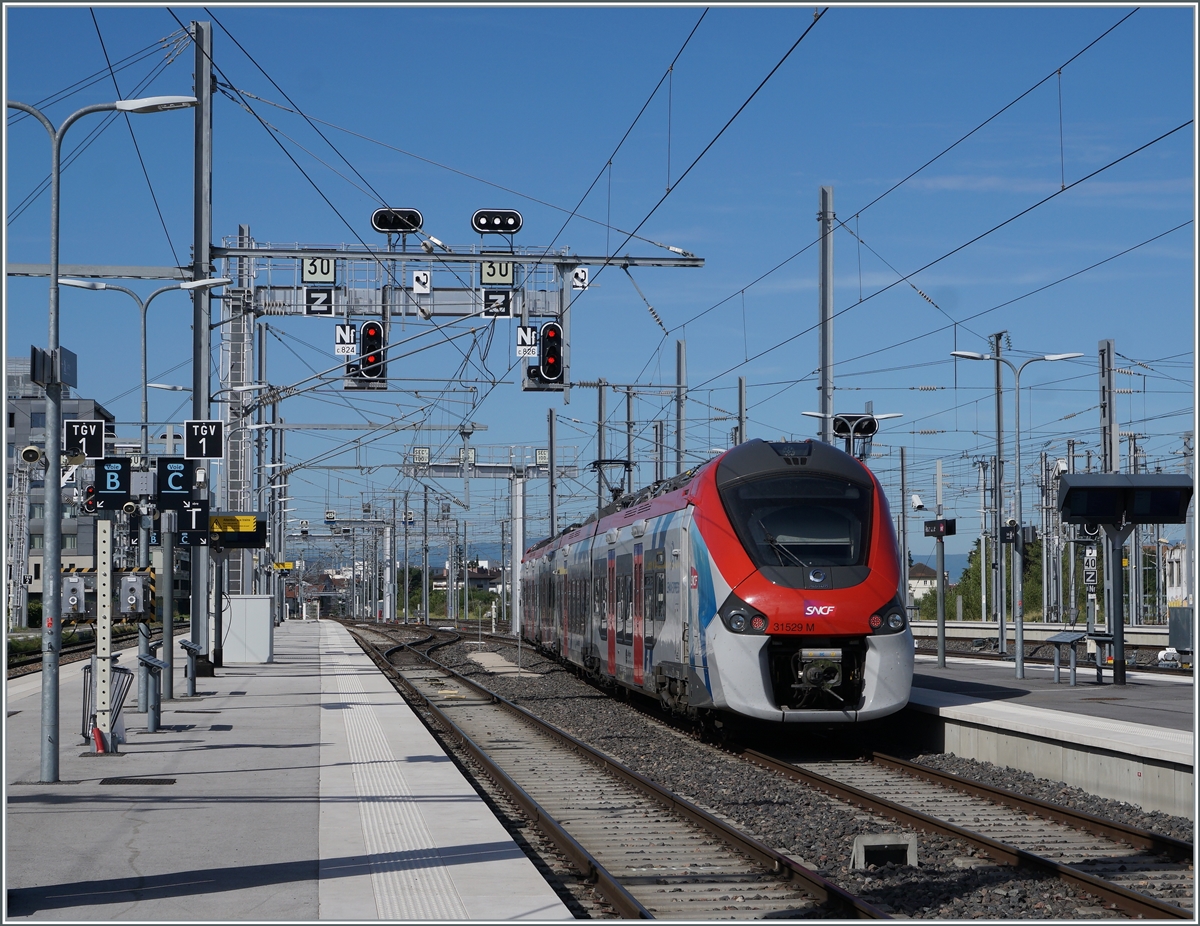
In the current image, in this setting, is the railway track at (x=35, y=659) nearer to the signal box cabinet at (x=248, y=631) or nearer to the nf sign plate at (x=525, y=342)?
the signal box cabinet at (x=248, y=631)

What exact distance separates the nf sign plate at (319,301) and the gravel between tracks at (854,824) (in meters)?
10.5

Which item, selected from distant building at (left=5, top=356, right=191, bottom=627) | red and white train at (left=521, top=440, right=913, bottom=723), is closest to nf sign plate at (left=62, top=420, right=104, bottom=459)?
red and white train at (left=521, top=440, right=913, bottom=723)

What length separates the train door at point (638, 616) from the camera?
20.2 meters

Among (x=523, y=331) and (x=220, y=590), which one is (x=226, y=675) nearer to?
(x=220, y=590)

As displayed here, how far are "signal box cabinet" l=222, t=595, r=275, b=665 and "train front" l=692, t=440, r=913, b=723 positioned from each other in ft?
73.4

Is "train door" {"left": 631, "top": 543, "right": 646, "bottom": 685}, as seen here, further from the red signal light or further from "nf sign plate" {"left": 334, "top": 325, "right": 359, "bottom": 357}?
"nf sign plate" {"left": 334, "top": 325, "right": 359, "bottom": 357}

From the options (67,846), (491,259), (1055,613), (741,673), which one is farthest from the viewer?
(1055,613)

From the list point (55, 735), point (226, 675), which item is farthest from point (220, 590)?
point (55, 735)

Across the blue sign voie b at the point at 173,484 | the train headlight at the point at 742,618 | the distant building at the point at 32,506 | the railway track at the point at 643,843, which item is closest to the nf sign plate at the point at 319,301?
the blue sign voie b at the point at 173,484

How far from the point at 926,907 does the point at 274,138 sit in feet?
56.8

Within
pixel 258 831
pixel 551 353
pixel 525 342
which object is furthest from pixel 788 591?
pixel 525 342

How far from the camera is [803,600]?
15.6m

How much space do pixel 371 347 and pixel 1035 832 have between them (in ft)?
51.5

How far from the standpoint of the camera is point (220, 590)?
3144cm
